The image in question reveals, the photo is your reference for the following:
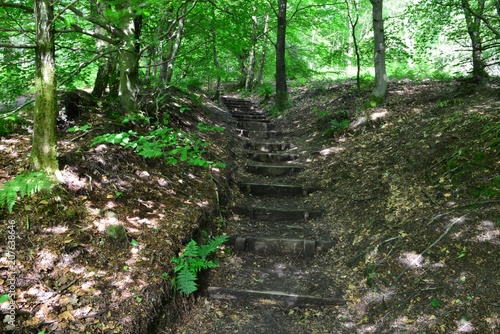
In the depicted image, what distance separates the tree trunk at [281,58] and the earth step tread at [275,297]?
9.78 m

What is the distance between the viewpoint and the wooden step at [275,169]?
7750mm

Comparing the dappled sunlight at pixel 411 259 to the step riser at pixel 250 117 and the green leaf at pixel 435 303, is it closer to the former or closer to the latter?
the green leaf at pixel 435 303

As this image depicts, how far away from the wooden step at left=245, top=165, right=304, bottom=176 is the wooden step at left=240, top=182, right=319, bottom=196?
2.86 ft

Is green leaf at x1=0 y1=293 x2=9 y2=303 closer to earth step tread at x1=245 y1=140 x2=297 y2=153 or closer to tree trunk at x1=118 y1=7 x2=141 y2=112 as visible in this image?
tree trunk at x1=118 y1=7 x2=141 y2=112

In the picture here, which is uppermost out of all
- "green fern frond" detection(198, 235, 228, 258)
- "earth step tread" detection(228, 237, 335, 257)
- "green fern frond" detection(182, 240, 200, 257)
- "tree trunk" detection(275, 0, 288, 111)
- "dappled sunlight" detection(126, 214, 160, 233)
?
"tree trunk" detection(275, 0, 288, 111)

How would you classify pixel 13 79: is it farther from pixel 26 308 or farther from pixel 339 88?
pixel 339 88

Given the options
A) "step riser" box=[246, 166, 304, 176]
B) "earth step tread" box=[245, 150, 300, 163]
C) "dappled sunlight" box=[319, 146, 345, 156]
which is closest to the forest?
"dappled sunlight" box=[319, 146, 345, 156]

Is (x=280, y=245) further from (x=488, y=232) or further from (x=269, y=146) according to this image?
(x=269, y=146)

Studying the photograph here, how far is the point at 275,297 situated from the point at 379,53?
6959 millimetres

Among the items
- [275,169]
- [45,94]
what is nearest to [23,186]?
[45,94]

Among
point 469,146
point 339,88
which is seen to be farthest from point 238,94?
point 469,146

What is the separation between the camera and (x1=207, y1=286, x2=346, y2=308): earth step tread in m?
3.98

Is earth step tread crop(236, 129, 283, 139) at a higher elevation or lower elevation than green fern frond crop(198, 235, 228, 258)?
higher

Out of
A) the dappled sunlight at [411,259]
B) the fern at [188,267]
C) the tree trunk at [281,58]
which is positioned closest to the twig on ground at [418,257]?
→ the dappled sunlight at [411,259]
